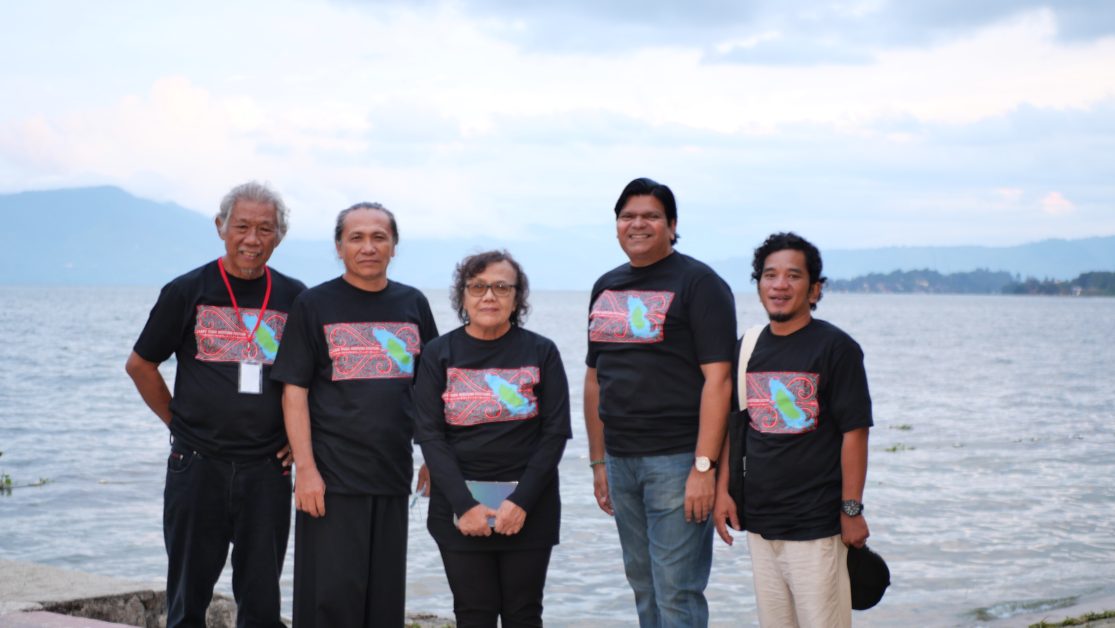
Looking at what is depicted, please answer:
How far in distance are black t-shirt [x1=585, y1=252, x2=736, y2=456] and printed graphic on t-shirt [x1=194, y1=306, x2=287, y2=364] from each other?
155 cm

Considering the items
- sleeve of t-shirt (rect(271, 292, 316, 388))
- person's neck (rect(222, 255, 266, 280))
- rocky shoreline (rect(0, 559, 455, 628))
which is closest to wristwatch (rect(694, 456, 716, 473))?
sleeve of t-shirt (rect(271, 292, 316, 388))

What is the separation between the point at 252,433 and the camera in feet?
15.5

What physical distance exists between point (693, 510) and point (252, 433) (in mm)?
1970

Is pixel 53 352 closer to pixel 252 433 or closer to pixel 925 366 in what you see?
pixel 925 366

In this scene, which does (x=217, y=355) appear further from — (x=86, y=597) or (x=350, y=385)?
(x=86, y=597)

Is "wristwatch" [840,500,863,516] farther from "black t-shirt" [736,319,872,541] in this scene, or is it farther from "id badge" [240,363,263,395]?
"id badge" [240,363,263,395]

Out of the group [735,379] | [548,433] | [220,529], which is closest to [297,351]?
[220,529]

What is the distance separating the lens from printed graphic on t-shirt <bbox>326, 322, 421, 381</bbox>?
4504 mm

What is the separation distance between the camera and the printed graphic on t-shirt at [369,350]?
4504 mm

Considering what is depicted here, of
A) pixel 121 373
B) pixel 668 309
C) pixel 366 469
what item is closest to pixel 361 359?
pixel 366 469

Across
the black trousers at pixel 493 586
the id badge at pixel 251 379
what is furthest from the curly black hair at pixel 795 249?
the id badge at pixel 251 379

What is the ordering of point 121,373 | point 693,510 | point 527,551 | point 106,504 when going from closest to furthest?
point 527,551, point 693,510, point 106,504, point 121,373

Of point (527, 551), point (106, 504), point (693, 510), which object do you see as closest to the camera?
point (527, 551)

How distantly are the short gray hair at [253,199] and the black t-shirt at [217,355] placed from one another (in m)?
0.24
